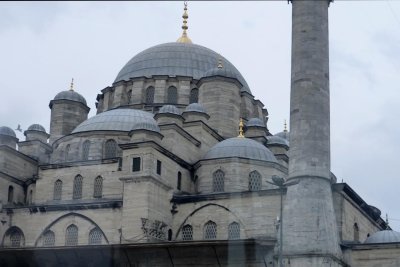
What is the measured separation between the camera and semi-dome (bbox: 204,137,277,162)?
30062 millimetres

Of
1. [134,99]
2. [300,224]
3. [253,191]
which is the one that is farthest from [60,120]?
[300,224]

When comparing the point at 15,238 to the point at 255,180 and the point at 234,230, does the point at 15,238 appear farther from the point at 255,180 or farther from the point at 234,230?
the point at 255,180

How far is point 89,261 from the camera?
26.5 m

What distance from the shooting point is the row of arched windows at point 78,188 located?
2998cm

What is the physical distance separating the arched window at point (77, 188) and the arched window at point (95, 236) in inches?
70.5

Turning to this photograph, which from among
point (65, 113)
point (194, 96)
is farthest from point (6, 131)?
point (194, 96)

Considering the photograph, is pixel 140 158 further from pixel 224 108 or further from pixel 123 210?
pixel 224 108

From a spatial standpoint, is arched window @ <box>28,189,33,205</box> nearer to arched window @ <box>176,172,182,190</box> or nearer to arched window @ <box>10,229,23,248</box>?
arched window @ <box>10,229,23,248</box>

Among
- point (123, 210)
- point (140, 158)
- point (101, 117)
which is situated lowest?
point (123, 210)

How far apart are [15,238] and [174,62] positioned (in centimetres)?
1123

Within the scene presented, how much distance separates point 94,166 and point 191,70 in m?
8.54

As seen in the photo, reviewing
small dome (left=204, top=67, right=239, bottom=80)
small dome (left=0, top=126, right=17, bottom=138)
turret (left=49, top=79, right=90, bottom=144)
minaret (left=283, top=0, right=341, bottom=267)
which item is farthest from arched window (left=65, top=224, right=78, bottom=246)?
small dome (left=204, top=67, right=239, bottom=80)

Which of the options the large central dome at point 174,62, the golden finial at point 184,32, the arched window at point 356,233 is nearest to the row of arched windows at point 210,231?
the arched window at point 356,233

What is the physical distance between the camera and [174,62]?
37.5 m
